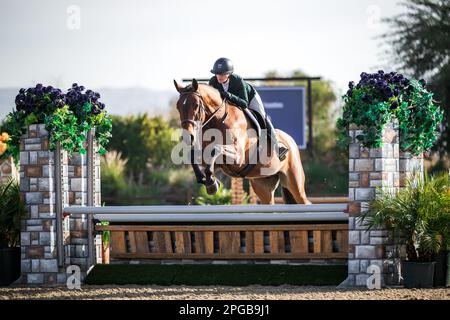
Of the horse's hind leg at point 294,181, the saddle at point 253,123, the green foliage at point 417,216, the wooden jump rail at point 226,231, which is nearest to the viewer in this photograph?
the green foliage at point 417,216

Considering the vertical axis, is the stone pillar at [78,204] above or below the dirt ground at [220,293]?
above

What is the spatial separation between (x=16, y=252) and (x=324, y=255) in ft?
10.2

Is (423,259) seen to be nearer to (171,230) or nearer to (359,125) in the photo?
(359,125)

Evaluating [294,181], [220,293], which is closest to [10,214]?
[220,293]

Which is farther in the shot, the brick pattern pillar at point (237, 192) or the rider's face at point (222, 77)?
the brick pattern pillar at point (237, 192)

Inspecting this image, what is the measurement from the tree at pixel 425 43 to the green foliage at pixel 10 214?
13.7 metres

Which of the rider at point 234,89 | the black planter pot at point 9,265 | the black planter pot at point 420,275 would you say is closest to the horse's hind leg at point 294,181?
the rider at point 234,89

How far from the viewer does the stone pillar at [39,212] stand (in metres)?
8.65

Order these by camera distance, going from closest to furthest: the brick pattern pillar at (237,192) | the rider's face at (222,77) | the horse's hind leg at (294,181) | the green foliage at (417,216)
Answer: the green foliage at (417,216)
the rider's face at (222,77)
the horse's hind leg at (294,181)
the brick pattern pillar at (237,192)

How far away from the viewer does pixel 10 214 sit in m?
8.77

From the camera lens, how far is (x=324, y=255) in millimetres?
8289

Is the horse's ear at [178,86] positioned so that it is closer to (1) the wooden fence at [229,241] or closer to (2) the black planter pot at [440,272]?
(1) the wooden fence at [229,241]

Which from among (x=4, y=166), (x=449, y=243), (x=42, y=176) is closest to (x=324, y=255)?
(x=449, y=243)

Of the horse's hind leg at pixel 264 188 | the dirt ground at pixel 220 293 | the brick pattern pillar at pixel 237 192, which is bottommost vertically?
the dirt ground at pixel 220 293
